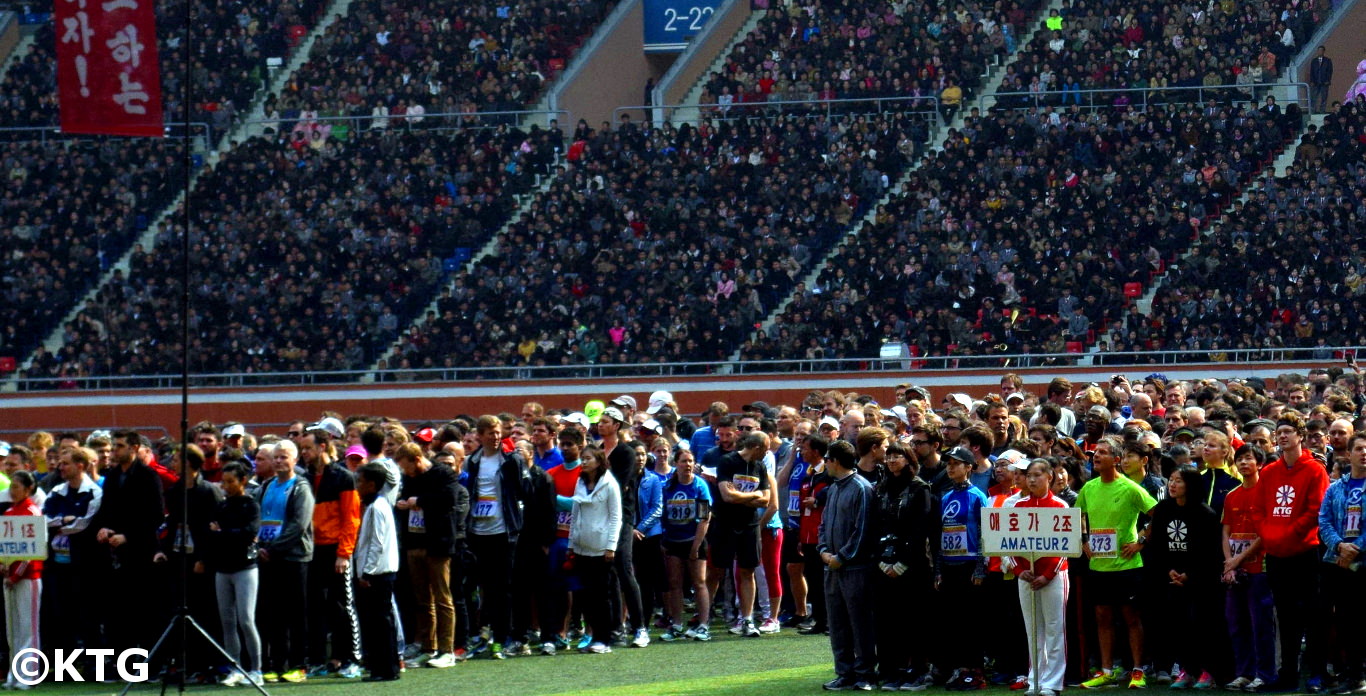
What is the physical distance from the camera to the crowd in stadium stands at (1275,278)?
29.5 metres

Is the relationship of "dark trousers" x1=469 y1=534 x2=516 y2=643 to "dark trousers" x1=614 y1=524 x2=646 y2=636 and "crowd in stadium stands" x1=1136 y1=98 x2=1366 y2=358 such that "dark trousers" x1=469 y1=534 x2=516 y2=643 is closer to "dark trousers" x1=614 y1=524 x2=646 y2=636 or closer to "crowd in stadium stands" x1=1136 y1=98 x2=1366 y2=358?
"dark trousers" x1=614 y1=524 x2=646 y2=636

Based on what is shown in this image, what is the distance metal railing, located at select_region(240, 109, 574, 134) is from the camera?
123 feet

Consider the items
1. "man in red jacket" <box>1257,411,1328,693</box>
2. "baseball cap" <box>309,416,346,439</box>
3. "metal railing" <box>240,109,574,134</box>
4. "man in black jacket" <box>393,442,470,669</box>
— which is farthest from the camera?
"metal railing" <box>240,109,574,134</box>

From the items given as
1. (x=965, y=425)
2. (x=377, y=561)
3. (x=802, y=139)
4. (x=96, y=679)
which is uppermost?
(x=802, y=139)

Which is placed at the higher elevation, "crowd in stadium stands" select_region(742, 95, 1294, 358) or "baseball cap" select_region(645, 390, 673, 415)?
"crowd in stadium stands" select_region(742, 95, 1294, 358)

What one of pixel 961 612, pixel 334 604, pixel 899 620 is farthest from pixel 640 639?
pixel 961 612

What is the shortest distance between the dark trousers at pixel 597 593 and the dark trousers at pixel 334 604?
1.80 m

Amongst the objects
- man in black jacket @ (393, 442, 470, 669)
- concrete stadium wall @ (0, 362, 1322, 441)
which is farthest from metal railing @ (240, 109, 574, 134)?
man in black jacket @ (393, 442, 470, 669)

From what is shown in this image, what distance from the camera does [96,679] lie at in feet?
45.4

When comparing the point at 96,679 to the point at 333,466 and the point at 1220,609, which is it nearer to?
the point at 333,466

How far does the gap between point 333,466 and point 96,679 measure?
242cm

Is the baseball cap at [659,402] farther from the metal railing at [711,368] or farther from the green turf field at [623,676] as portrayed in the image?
the metal railing at [711,368]

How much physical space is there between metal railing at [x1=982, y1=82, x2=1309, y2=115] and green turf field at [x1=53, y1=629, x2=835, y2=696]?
74.8ft

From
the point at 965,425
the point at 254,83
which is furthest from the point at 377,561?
the point at 254,83
